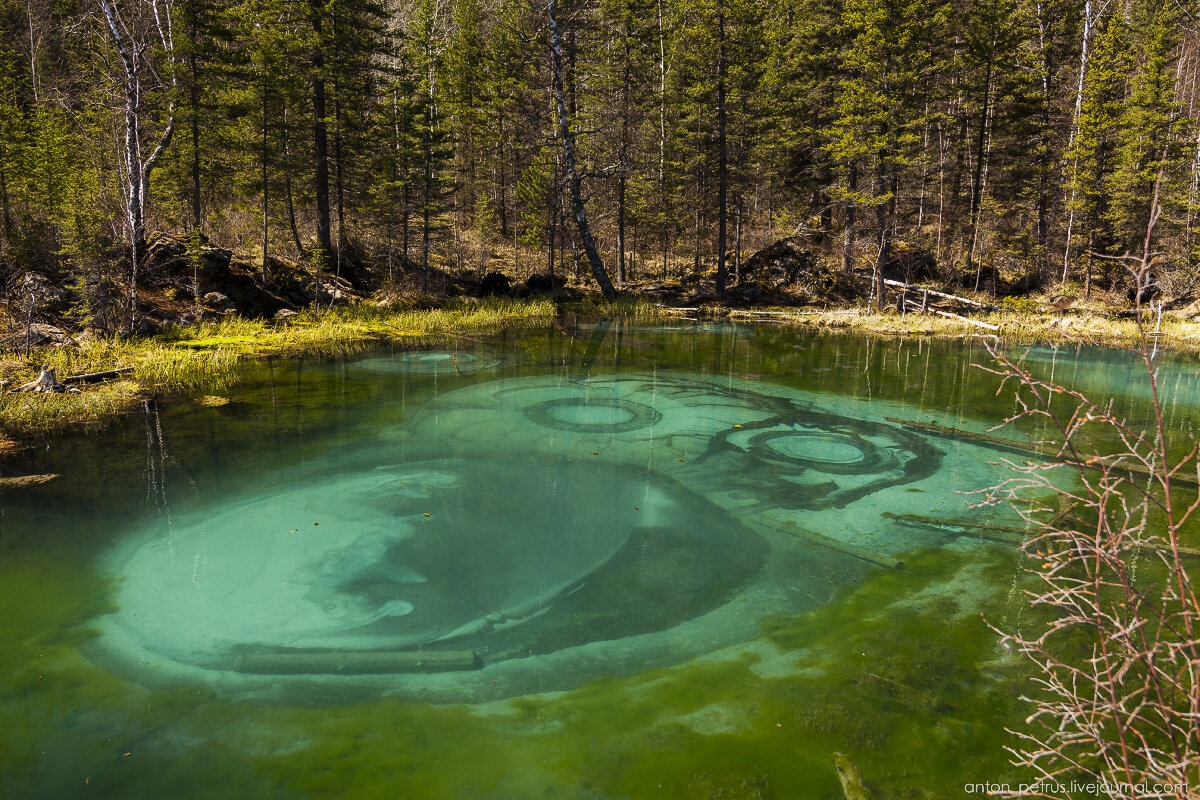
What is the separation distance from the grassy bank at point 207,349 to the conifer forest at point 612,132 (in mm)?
1849

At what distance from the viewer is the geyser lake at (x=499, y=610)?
323 centimetres

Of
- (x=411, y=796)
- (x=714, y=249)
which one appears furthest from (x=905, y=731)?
(x=714, y=249)

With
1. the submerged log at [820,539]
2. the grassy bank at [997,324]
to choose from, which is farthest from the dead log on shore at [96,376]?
the grassy bank at [997,324]

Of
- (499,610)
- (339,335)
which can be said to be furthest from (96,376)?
(499,610)

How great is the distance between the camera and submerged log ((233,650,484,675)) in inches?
154

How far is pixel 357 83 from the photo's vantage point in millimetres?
20953

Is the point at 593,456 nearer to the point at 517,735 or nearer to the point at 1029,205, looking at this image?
the point at 517,735

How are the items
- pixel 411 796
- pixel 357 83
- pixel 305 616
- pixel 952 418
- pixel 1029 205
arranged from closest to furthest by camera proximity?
1. pixel 411 796
2. pixel 305 616
3. pixel 952 418
4. pixel 357 83
5. pixel 1029 205

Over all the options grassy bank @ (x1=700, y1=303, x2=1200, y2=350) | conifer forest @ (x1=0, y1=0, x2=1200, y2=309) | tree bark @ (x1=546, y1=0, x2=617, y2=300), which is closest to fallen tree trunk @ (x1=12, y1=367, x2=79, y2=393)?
conifer forest @ (x1=0, y1=0, x2=1200, y2=309)

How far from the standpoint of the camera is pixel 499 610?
4547 millimetres

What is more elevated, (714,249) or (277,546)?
(714,249)

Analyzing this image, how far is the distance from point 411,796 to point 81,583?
3469 mm

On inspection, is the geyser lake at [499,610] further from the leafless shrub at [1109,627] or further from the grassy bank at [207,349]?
the grassy bank at [207,349]

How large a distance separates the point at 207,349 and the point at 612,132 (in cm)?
1963
